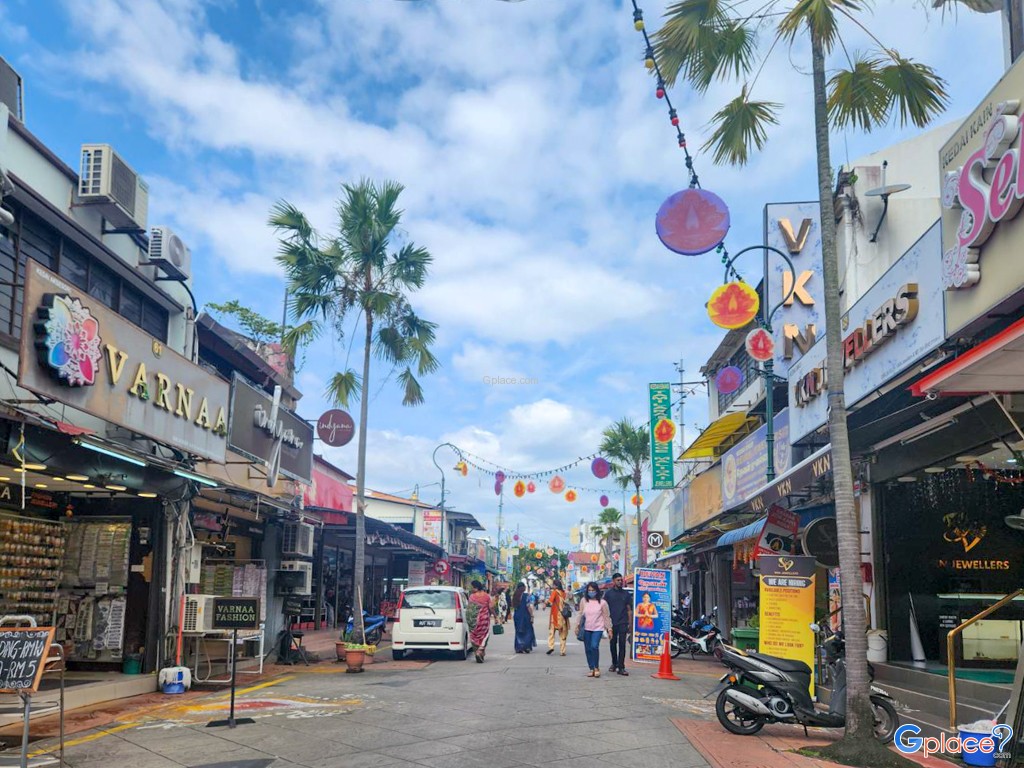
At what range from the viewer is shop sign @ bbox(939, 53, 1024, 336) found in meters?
8.14

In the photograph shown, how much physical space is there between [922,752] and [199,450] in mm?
10345

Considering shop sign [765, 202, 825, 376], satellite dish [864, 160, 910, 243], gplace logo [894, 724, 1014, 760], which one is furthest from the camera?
shop sign [765, 202, 825, 376]

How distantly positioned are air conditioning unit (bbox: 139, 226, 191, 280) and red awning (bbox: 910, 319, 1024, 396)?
11064mm

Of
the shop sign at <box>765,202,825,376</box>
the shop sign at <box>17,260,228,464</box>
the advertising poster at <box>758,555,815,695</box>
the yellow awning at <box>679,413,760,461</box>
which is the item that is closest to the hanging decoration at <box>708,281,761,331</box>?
the shop sign at <box>765,202,825,376</box>

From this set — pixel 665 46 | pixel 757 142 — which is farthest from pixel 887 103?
pixel 665 46

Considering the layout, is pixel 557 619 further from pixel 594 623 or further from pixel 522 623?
pixel 594 623

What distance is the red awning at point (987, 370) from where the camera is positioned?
7037 mm

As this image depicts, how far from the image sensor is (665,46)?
10398 millimetres

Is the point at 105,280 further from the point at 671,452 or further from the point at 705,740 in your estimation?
the point at 671,452

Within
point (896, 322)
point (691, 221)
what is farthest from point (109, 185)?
point (896, 322)

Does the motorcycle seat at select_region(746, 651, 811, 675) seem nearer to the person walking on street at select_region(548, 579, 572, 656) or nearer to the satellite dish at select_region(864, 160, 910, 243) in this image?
the satellite dish at select_region(864, 160, 910, 243)

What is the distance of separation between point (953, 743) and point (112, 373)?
993cm

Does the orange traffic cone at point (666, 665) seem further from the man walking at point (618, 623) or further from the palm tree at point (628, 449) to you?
the palm tree at point (628, 449)

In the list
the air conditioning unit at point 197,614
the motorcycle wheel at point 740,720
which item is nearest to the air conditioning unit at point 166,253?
the air conditioning unit at point 197,614
